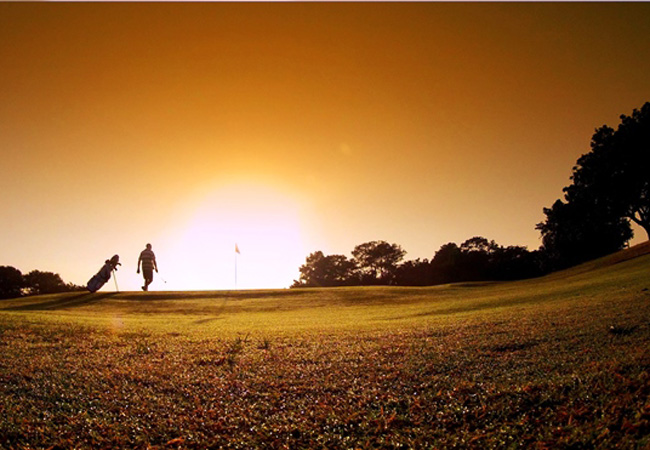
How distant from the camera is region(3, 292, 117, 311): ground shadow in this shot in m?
23.7

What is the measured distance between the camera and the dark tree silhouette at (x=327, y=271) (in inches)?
4601

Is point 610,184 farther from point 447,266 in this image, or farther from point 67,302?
point 67,302

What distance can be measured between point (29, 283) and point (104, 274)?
204 ft

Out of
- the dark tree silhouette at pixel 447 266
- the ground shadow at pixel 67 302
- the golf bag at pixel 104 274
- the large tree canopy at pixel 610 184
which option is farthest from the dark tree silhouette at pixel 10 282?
the large tree canopy at pixel 610 184

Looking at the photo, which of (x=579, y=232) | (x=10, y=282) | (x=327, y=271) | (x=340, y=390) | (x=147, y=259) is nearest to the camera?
(x=340, y=390)

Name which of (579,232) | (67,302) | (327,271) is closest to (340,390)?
(67,302)

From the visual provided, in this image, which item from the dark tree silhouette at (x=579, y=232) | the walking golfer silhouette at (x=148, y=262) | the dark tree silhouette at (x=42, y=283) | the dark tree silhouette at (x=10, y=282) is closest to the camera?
the walking golfer silhouette at (x=148, y=262)

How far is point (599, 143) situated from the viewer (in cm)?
5166

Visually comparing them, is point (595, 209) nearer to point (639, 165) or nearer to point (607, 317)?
point (639, 165)

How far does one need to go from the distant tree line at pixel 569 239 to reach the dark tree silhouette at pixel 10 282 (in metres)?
68.7

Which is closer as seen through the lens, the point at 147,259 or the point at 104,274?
the point at 147,259

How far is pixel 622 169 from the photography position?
48.6 meters

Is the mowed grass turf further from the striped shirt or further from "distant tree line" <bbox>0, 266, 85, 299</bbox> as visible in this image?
"distant tree line" <bbox>0, 266, 85, 299</bbox>

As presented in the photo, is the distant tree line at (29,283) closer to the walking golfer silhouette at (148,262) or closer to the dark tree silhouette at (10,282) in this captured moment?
the dark tree silhouette at (10,282)
